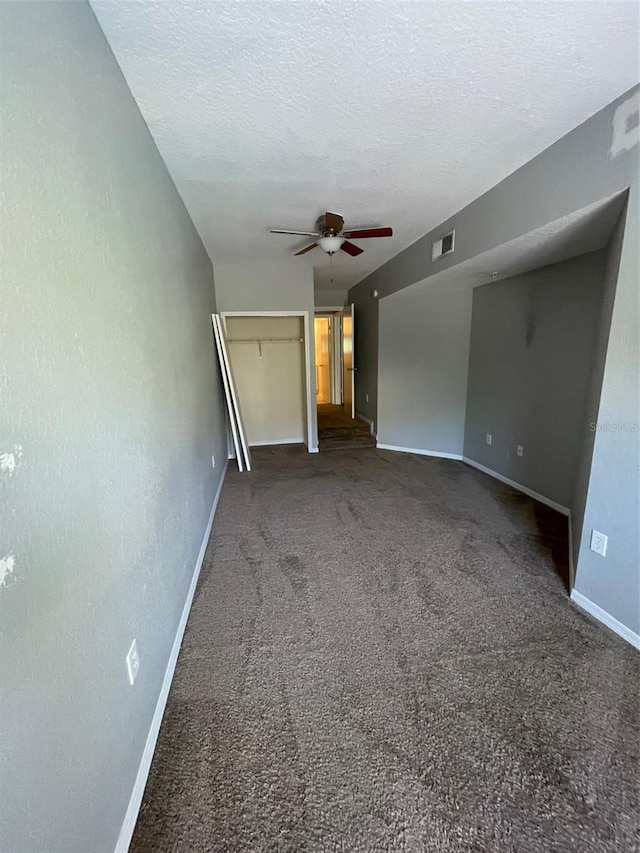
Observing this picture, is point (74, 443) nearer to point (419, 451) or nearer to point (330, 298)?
point (419, 451)

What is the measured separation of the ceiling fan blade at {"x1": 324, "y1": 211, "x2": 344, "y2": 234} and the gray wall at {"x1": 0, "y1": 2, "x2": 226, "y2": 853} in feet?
4.65

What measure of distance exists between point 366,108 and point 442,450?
3.90 metres

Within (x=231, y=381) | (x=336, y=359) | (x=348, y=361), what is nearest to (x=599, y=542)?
(x=231, y=381)

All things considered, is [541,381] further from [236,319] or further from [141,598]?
[236,319]

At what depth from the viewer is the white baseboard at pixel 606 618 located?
173 cm

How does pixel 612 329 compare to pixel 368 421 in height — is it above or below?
above

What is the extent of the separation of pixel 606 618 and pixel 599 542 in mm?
397

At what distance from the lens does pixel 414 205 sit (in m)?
2.76

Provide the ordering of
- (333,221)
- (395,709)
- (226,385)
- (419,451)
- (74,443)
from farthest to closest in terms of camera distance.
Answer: (419,451) < (226,385) < (333,221) < (395,709) < (74,443)

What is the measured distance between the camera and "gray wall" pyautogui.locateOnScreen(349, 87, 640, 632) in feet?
5.31

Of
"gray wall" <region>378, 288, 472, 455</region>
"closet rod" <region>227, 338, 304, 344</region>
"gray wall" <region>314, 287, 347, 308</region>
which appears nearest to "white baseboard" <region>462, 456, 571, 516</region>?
"gray wall" <region>378, 288, 472, 455</region>

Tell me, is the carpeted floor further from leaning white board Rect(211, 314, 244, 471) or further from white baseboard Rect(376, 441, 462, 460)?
white baseboard Rect(376, 441, 462, 460)

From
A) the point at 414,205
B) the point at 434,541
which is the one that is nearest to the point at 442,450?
the point at 434,541

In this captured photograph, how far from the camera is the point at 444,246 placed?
3146 mm
